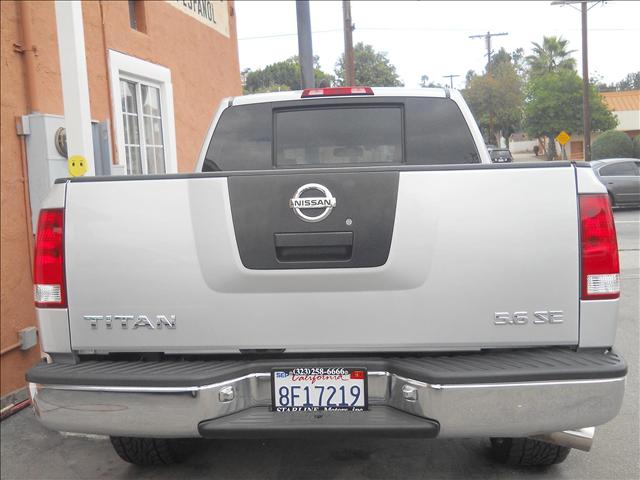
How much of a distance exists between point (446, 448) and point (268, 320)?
64.7 inches

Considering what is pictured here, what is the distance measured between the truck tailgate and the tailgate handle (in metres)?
0.01

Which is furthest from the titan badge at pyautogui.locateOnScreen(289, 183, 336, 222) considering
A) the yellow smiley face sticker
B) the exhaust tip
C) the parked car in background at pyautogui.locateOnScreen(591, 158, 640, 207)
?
the parked car in background at pyautogui.locateOnScreen(591, 158, 640, 207)

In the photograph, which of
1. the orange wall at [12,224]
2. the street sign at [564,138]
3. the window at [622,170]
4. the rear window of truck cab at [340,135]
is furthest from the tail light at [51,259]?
the window at [622,170]

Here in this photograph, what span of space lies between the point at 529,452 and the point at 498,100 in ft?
64.6

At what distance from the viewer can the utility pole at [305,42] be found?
363 inches

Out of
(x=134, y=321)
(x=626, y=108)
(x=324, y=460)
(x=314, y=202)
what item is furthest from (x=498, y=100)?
(x=134, y=321)

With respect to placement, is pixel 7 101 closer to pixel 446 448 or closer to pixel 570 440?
pixel 446 448

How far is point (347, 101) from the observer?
13.6 feet

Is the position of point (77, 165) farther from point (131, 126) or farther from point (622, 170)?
point (622, 170)

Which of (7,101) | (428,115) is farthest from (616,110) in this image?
(7,101)

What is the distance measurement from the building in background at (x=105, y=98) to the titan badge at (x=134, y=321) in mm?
2657

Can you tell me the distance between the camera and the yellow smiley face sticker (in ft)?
14.8

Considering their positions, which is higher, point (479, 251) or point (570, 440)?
point (479, 251)

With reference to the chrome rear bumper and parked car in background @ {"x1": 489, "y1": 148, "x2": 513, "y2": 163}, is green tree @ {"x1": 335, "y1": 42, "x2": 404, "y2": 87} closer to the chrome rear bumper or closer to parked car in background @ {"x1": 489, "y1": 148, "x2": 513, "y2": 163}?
parked car in background @ {"x1": 489, "y1": 148, "x2": 513, "y2": 163}
